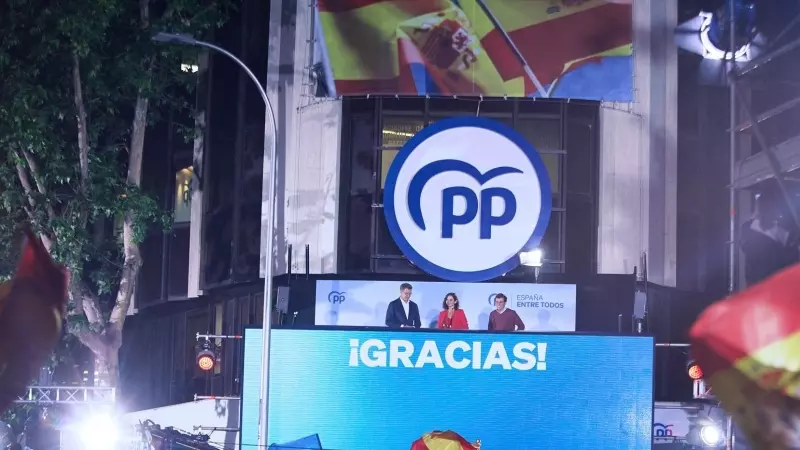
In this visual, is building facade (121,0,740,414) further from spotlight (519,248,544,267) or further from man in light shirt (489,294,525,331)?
man in light shirt (489,294,525,331)

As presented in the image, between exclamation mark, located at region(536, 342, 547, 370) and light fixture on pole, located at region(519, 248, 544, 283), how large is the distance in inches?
163

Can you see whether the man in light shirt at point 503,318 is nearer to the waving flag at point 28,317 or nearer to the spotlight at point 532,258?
the spotlight at point 532,258

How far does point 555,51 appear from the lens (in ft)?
A: 73.7

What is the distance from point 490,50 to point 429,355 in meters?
7.80

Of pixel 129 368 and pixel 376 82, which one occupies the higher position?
pixel 376 82

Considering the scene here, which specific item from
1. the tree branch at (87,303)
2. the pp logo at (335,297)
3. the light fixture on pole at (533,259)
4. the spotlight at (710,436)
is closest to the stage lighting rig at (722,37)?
the light fixture on pole at (533,259)

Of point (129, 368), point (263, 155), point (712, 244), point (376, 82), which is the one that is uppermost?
point (376, 82)

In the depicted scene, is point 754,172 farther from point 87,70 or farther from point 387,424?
point 87,70

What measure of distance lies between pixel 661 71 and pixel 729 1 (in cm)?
519

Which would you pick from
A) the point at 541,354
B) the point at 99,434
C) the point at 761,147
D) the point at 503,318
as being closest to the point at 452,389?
the point at 541,354

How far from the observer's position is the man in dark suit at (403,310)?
21719mm

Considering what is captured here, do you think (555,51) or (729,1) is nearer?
(729,1)

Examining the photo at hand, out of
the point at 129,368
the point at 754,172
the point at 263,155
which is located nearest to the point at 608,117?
the point at 754,172

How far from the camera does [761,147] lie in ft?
55.3
